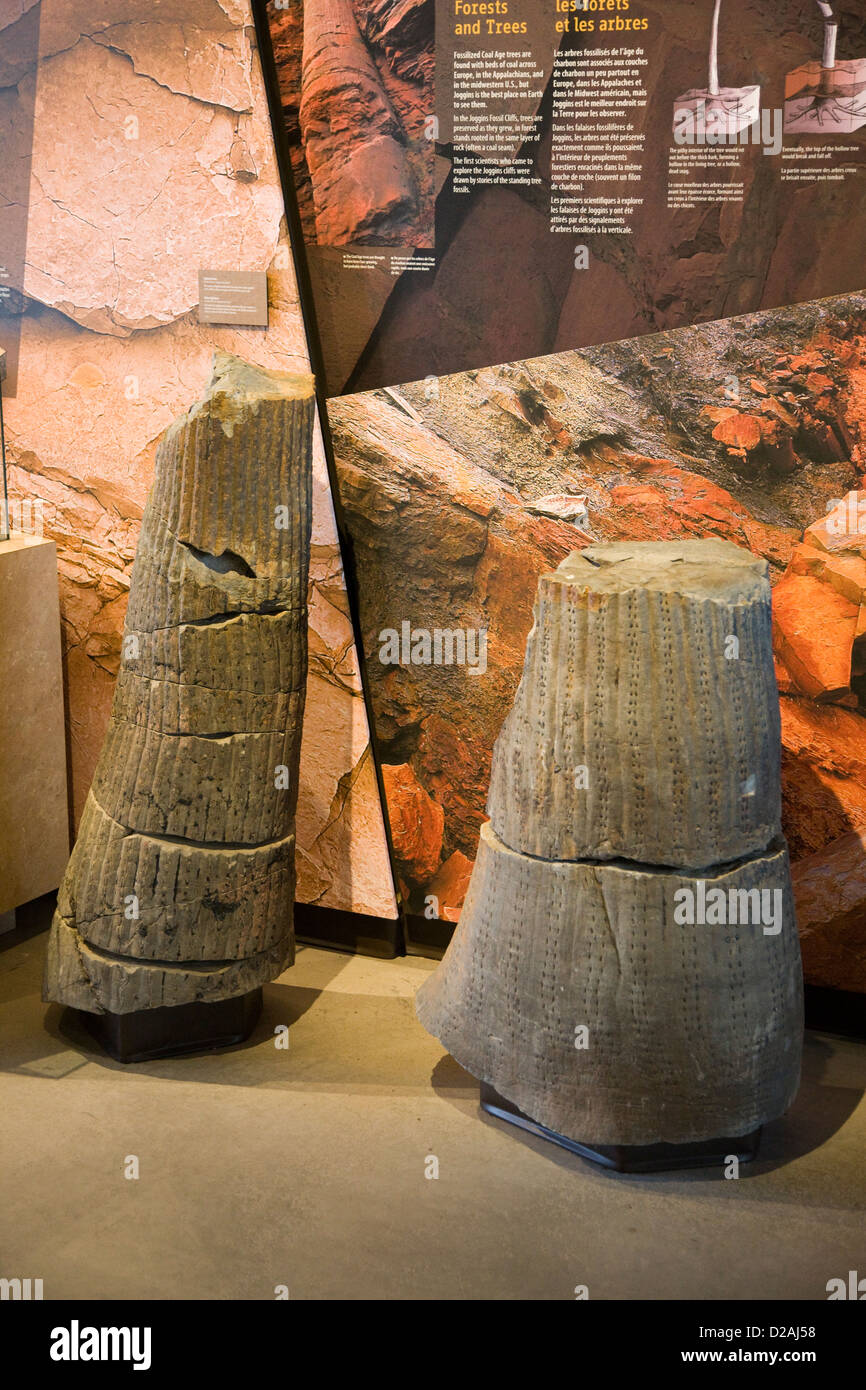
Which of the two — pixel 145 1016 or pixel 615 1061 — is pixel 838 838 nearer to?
pixel 615 1061

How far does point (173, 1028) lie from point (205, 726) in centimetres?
105

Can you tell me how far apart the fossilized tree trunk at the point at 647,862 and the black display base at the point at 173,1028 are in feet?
3.53

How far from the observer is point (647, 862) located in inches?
140

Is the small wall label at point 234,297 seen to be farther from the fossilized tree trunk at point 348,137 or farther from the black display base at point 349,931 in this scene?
the black display base at point 349,931

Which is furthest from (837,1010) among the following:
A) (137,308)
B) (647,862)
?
(137,308)

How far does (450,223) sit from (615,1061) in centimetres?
270

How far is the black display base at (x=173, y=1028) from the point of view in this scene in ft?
14.2

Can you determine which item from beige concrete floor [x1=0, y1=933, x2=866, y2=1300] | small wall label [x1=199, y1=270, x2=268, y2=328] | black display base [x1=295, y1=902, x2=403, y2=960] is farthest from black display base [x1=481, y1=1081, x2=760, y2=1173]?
small wall label [x1=199, y1=270, x2=268, y2=328]

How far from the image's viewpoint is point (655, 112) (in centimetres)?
404

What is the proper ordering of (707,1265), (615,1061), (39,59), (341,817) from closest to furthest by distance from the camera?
(707,1265) → (615,1061) → (39,59) → (341,817)

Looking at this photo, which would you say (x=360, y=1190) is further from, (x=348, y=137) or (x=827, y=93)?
(x=827, y=93)

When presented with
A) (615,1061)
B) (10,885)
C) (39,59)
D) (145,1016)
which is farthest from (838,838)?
(39,59)

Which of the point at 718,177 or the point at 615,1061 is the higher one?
the point at 718,177

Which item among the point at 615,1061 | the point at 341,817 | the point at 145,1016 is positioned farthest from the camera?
the point at 341,817
